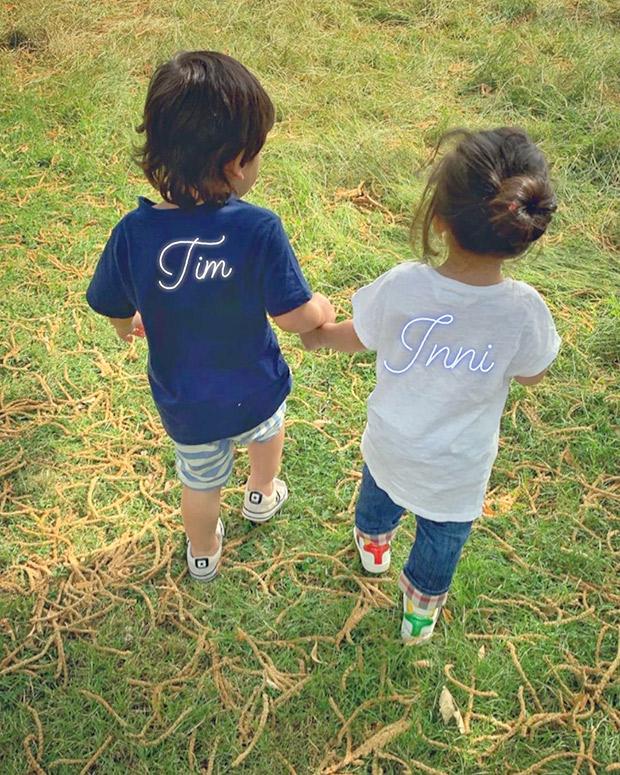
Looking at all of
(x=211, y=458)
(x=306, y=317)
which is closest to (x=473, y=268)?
(x=306, y=317)

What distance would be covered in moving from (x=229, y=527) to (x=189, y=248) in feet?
3.53

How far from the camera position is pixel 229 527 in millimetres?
2318

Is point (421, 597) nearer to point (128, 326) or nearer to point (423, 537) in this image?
point (423, 537)

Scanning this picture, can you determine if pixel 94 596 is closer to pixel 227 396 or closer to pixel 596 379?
pixel 227 396

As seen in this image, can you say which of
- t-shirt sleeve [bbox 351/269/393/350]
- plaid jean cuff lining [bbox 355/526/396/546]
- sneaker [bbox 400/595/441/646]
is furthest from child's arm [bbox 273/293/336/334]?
sneaker [bbox 400/595/441/646]

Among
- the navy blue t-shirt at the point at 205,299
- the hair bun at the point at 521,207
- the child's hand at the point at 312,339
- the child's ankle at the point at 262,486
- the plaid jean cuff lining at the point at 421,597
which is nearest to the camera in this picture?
the hair bun at the point at 521,207

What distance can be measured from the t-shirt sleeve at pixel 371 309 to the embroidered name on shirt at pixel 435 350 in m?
0.07

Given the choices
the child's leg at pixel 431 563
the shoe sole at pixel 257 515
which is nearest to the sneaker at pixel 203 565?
the shoe sole at pixel 257 515

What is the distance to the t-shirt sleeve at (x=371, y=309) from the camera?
150 centimetres

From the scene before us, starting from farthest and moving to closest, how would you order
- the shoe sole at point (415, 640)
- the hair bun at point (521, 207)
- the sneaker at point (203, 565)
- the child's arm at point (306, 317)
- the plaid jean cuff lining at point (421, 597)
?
the sneaker at point (203, 565)
the shoe sole at point (415, 640)
the plaid jean cuff lining at point (421, 597)
the child's arm at point (306, 317)
the hair bun at point (521, 207)

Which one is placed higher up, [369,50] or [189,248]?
[189,248]

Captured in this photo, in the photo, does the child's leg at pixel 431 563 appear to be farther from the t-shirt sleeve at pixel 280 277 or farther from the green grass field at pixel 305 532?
the t-shirt sleeve at pixel 280 277

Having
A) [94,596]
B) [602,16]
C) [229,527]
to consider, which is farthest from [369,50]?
[94,596]

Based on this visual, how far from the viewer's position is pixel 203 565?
213cm
